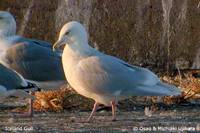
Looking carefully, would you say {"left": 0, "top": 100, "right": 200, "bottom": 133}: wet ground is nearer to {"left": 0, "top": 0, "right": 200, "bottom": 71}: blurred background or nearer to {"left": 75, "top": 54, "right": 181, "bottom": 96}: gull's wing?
{"left": 75, "top": 54, "right": 181, "bottom": 96}: gull's wing

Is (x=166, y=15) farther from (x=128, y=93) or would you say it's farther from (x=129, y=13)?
(x=128, y=93)

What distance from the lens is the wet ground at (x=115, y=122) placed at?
7664 mm

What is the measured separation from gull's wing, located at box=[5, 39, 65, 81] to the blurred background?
2.04 metres

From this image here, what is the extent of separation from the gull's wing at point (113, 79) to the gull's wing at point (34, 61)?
1.54 meters

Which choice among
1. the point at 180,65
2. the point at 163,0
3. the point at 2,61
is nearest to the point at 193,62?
the point at 180,65

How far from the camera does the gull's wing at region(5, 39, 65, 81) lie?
31.1 feet

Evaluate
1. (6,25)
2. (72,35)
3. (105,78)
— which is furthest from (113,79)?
(6,25)

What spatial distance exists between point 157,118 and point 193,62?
11.6 feet

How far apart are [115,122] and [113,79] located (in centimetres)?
43

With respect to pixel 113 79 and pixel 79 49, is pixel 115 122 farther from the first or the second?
pixel 79 49

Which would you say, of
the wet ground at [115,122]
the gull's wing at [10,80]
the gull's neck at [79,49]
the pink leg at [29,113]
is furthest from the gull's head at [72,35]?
the pink leg at [29,113]

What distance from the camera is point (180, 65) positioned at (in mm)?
11672

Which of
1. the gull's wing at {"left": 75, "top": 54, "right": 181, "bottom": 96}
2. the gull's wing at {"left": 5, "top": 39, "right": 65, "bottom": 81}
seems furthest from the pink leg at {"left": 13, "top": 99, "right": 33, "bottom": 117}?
the gull's wing at {"left": 75, "top": 54, "right": 181, "bottom": 96}

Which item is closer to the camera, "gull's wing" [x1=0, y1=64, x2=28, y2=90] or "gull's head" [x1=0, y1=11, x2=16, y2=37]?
"gull's wing" [x1=0, y1=64, x2=28, y2=90]
